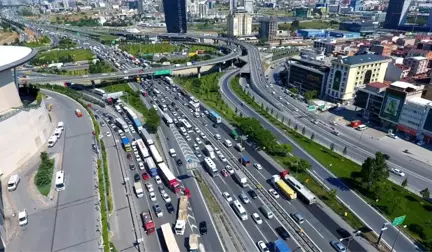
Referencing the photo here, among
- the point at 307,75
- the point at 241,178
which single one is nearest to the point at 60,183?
the point at 241,178

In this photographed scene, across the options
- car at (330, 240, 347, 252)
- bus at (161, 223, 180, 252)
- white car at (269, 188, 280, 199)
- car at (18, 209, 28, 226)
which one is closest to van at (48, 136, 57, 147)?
car at (18, 209, 28, 226)

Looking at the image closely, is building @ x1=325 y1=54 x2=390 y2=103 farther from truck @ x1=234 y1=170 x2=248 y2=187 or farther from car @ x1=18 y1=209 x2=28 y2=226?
car @ x1=18 y1=209 x2=28 y2=226

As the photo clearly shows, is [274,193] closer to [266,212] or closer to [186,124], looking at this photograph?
[266,212]

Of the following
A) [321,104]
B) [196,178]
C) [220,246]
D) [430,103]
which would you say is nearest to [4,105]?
[196,178]

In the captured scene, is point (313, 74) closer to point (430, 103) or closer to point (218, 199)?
point (430, 103)

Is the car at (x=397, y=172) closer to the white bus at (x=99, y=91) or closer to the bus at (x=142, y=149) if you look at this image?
the bus at (x=142, y=149)

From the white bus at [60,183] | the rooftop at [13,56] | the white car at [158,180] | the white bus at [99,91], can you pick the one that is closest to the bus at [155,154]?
the white car at [158,180]
